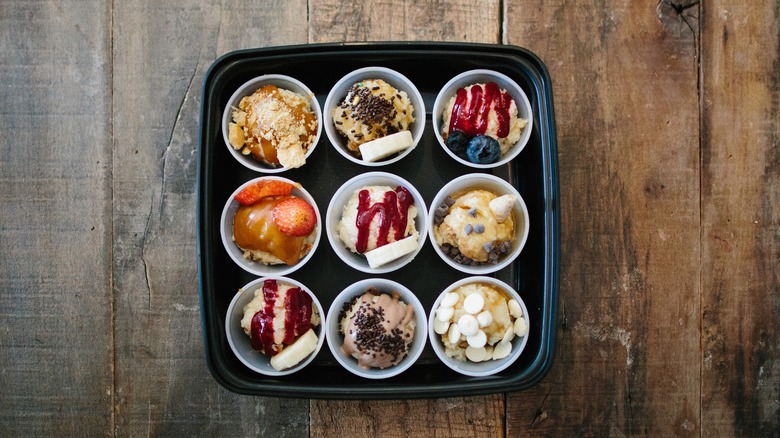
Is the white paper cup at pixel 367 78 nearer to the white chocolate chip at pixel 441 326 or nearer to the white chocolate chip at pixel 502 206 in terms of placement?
the white chocolate chip at pixel 502 206

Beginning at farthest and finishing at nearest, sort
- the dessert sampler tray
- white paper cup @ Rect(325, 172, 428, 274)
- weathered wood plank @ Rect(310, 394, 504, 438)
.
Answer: weathered wood plank @ Rect(310, 394, 504, 438) < white paper cup @ Rect(325, 172, 428, 274) < the dessert sampler tray

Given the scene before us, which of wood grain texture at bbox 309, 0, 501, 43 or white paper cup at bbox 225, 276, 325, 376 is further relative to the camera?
wood grain texture at bbox 309, 0, 501, 43

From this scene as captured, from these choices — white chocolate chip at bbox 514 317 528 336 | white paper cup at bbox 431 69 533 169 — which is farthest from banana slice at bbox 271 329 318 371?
white paper cup at bbox 431 69 533 169

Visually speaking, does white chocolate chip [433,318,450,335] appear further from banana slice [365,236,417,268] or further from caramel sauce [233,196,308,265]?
caramel sauce [233,196,308,265]

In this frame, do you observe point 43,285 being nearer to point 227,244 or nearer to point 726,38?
point 227,244

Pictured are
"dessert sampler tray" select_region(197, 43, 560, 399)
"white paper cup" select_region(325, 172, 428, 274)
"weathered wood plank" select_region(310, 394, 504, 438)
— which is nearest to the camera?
"dessert sampler tray" select_region(197, 43, 560, 399)

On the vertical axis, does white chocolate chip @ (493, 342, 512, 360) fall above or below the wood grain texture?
below

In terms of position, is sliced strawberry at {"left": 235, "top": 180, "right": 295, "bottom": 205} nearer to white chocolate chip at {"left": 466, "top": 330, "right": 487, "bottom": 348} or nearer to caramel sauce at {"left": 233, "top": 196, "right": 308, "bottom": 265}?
caramel sauce at {"left": 233, "top": 196, "right": 308, "bottom": 265}

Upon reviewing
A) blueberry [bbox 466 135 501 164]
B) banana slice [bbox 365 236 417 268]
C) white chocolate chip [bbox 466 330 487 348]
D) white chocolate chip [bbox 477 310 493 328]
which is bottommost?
white chocolate chip [bbox 466 330 487 348]

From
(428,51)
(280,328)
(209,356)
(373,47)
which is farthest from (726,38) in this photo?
(209,356)
